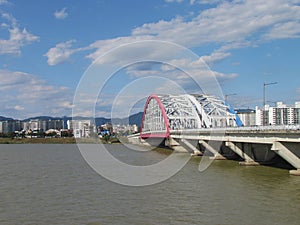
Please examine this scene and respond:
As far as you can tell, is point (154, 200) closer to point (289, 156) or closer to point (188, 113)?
point (289, 156)

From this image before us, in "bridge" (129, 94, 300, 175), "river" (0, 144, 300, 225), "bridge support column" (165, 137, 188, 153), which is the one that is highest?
"bridge" (129, 94, 300, 175)

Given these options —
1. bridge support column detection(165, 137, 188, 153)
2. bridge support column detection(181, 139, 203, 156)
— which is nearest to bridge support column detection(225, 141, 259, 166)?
bridge support column detection(181, 139, 203, 156)

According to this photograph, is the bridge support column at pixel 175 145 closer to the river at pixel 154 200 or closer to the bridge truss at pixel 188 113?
the bridge truss at pixel 188 113

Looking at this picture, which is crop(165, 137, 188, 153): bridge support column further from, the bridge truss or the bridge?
the bridge truss

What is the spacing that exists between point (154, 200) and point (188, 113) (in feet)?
202

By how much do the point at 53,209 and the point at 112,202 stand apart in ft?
10.2

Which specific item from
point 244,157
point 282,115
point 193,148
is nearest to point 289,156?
point 244,157

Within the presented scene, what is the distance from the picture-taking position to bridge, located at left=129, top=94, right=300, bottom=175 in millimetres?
29719

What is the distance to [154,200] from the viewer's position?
21.0m

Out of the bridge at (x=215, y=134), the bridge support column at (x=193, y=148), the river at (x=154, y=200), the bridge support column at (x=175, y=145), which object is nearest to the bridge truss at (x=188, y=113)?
the bridge at (x=215, y=134)

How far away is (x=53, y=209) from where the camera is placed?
728 inches

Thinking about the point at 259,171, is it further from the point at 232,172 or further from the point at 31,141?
the point at 31,141

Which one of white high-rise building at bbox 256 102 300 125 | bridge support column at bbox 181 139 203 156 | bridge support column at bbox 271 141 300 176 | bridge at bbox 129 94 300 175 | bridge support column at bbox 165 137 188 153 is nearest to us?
bridge support column at bbox 271 141 300 176

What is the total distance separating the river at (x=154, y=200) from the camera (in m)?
16.6
